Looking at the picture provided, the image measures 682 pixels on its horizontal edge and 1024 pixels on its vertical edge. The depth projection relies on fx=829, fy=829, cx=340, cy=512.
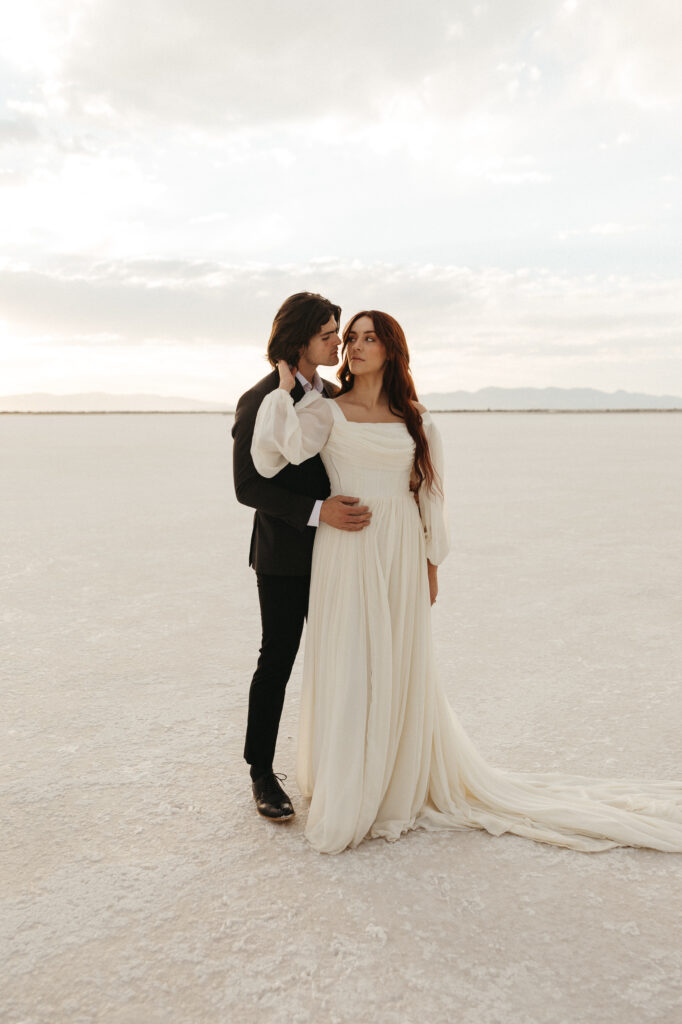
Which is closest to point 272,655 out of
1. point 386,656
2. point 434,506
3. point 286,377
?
point 386,656

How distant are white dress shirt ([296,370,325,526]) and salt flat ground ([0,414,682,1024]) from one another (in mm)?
1134

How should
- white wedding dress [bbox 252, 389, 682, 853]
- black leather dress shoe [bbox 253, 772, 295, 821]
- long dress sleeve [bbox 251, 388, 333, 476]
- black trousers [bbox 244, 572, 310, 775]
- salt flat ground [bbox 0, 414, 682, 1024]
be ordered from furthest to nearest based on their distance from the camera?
black trousers [bbox 244, 572, 310, 775] → black leather dress shoe [bbox 253, 772, 295, 821] → white wedding dress [bbox 252, 389, 682, 853] → long dress sleeve [bbox 251, 388, 333, 476] → salt flat ground [bbox 0, 414, 682, 1024]

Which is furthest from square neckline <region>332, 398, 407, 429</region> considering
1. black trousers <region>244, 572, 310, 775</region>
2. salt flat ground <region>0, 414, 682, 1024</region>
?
salt flat ground <region>0, 414, 682, 1024</region>

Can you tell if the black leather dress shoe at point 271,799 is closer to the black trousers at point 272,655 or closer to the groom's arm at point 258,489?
the black trousers at point 272,655

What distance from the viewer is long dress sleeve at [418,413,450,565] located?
10.1 ft

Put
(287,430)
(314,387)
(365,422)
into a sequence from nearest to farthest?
(287,430) → (365,422) → (314,387)

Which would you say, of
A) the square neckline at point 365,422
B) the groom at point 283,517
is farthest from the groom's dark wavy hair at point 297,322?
the square neckline at point 365,422

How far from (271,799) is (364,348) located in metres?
1.69

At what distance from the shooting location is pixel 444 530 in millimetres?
3107

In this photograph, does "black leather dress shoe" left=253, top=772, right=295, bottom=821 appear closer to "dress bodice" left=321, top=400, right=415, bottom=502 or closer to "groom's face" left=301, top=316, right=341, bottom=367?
"dress bodice" left=321, top=400, right=415, bottom=502

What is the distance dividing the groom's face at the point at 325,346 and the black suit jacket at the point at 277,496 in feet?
0.42

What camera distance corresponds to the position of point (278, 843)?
2902mm

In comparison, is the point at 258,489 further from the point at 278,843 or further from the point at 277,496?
the point at 278,843

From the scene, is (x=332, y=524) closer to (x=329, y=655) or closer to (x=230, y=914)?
(x=329, y=655)
